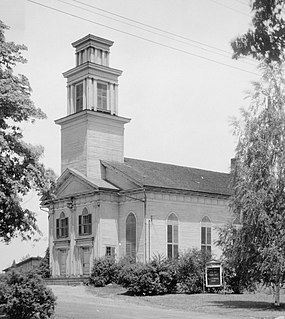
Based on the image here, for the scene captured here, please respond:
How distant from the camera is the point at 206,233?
51250 mm

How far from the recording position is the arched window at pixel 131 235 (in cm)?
4772

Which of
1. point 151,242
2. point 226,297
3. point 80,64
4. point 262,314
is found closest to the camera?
point 262,314

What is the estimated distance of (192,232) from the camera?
50.2m

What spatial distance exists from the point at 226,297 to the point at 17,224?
55.3 feet

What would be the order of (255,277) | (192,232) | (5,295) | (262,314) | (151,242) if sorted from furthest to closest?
(192,232) → (151,242) → (255,277) → (262,314) → (5,295)

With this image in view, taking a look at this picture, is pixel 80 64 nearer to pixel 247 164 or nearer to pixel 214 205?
pixel 214 205

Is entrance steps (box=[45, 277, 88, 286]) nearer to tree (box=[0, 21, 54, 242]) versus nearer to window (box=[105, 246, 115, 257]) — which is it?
window (box=[105, 246, 115, 257])

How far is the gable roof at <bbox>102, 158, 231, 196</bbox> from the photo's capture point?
4889cm

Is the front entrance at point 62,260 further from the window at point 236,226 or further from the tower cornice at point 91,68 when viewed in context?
the window at point 236,226

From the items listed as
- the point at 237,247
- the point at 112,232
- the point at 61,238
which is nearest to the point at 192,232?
the point at 112,232

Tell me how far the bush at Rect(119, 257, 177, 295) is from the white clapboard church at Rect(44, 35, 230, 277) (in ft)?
31.1

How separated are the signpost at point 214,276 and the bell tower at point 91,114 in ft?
59.5

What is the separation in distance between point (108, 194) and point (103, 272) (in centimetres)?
709

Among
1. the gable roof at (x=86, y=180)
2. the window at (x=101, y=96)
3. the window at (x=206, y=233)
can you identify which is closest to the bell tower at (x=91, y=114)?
the window at (x=101, y=96)
